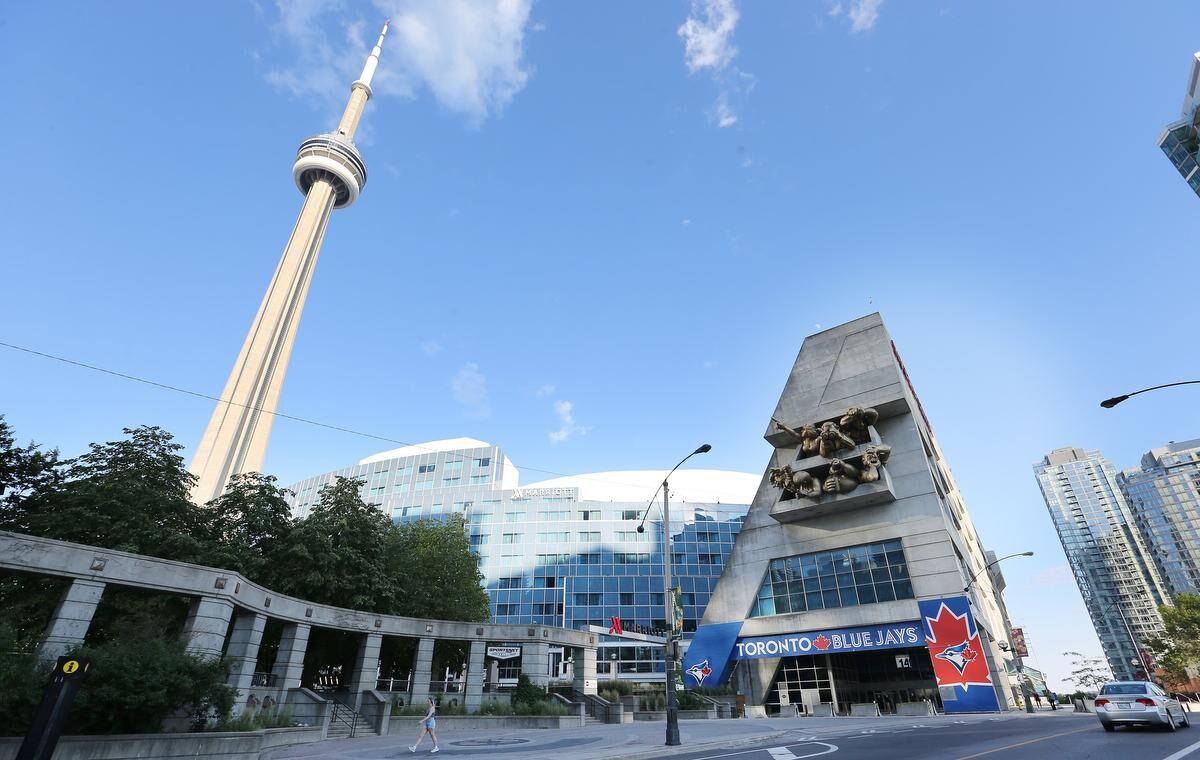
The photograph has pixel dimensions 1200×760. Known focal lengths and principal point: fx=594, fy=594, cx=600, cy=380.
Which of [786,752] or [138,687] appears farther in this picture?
[786,752]

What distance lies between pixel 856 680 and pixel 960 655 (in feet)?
40.6

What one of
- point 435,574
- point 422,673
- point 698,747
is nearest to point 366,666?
point 422,673

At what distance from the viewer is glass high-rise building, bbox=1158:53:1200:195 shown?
5797cm

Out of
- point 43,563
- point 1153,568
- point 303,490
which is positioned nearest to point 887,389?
point 43,563

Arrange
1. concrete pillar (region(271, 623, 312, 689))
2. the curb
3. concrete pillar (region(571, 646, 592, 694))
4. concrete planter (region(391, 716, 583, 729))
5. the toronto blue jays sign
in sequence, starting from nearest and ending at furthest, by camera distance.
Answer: the curb, concrete pillar (region(271, 623, 312, 689)), concrete planter (region(391, 716, 583, 729)), concrete pillar (region(571, 646, 592, 694)), the toronto blue jays sign

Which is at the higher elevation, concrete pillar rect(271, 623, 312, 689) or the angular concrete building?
the angular concrete building

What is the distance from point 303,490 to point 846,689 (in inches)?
4035

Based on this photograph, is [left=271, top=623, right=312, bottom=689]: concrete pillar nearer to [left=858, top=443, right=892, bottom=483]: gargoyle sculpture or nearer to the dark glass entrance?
the dark glass entrance

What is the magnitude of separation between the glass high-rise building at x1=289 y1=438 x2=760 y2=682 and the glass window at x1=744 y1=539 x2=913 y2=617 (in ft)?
107

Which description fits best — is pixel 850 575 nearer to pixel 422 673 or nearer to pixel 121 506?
pixel 422 673

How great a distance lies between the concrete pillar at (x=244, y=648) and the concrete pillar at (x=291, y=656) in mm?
3100

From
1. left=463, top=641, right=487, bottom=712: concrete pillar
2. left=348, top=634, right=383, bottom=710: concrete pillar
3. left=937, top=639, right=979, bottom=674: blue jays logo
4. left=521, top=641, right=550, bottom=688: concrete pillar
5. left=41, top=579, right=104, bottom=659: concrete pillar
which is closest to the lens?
left=41, top=579, right=104, bottom=659: concrete pillar

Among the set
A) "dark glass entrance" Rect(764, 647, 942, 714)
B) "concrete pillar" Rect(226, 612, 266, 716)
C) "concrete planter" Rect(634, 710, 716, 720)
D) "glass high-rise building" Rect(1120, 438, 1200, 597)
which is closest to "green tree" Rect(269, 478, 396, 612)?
"concrete pillar" Rect(226, 612, 266, 716)

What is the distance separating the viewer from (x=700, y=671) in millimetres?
48656
